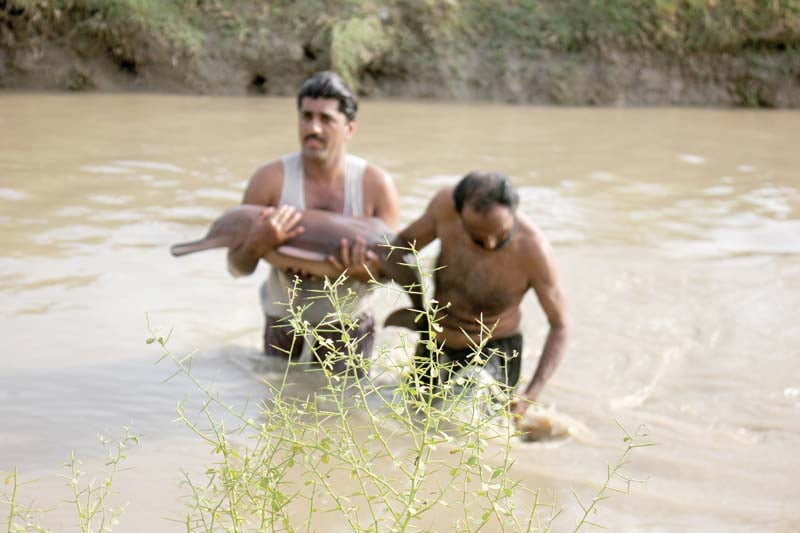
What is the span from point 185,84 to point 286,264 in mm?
7178

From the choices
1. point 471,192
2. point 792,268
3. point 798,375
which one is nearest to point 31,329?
point 471,192

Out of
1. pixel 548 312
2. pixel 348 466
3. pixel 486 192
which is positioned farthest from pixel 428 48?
pixel 348 466

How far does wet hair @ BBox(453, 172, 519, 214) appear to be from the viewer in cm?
357

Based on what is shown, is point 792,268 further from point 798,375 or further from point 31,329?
point 31,329

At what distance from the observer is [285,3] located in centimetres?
1102

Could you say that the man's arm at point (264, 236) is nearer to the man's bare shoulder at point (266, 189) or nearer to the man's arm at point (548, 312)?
the man's bare shoulder at point (266, 189)

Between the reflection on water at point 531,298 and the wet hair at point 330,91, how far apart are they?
3.79ft

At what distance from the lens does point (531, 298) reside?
558cm

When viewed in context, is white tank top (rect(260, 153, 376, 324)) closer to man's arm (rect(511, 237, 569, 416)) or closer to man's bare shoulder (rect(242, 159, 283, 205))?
man's bare shoulder (rect(242, 159, 283, 205))

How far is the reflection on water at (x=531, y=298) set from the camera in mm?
3495

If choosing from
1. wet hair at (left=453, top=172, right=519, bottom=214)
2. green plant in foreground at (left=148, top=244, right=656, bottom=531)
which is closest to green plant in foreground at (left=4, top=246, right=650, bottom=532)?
green plant in foreground at (left=148, top=244, right=656, bottom=531)

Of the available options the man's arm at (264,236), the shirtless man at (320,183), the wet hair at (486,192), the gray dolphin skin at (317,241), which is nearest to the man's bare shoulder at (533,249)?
the wet hair at (486,192)

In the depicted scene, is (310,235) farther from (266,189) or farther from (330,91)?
(330,91)

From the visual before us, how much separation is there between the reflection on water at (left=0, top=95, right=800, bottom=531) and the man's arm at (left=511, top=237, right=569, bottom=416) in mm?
254
